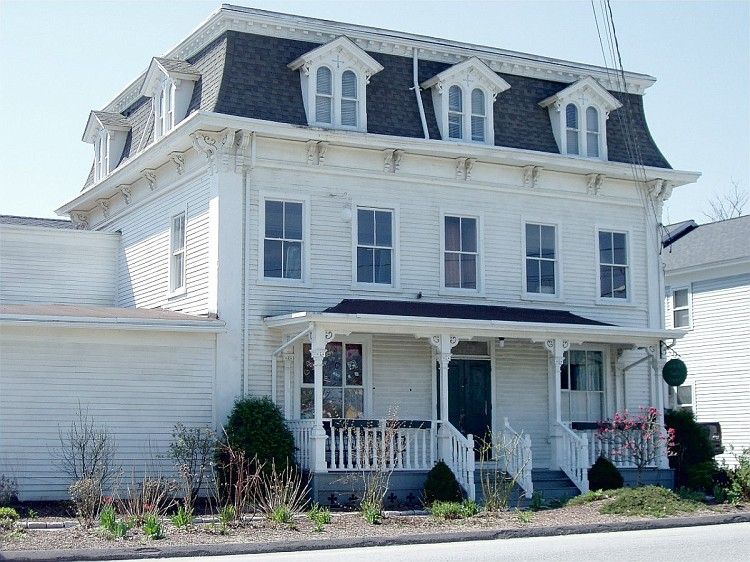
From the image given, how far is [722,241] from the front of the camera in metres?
34.3

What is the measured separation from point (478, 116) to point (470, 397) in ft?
19.9

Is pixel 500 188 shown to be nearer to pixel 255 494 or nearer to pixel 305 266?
pixel 305 266

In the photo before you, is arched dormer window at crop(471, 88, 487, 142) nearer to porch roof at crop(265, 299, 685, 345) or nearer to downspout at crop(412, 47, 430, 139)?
downspout at crop(412, 47, 430, 139)

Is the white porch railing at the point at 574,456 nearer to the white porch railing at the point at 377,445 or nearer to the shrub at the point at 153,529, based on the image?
the white porch railing at the point at 377,445

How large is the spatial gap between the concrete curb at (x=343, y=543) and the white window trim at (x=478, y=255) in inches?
299

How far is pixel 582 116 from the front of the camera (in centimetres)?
2622

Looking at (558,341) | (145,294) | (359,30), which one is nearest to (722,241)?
(558,341)

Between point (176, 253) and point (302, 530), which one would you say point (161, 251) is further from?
point (302, 530)

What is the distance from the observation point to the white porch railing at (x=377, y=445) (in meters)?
20.8

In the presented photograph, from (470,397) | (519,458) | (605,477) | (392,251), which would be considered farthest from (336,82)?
(605,477)

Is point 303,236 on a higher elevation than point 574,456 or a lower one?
higher

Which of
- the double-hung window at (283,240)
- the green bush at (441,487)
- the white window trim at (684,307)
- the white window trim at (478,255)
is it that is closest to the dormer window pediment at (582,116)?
the white window trim at (478,255)

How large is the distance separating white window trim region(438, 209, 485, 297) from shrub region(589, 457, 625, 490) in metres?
4.39

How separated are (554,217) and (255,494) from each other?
10.1m
